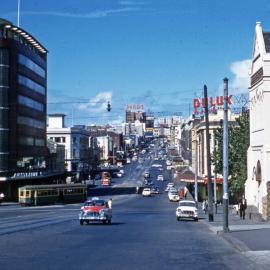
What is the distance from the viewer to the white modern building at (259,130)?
159ft

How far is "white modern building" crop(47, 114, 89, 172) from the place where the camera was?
181125 mm

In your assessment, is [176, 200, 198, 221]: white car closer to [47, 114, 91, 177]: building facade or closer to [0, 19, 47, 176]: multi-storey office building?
[0, 19, 47, 176]: multi-storey office building

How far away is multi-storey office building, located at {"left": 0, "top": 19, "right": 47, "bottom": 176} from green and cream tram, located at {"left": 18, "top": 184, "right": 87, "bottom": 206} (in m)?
15.1

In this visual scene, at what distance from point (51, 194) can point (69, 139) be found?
93.6m

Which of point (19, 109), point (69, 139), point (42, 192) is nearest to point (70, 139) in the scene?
point (69, 139)

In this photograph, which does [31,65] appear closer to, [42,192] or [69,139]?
[42,192]

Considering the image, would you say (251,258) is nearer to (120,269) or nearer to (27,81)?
(120,269)

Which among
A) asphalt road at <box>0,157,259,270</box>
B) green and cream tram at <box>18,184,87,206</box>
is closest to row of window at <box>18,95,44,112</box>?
green and cream tram at <box>18,184,87,206</box>

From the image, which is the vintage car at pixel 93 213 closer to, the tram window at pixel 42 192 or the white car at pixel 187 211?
the white car at pixel 187 211

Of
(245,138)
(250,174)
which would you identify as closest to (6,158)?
(245,138)

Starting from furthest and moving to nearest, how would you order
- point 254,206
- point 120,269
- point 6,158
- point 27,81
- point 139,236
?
point 27,81
point 6,158
point 254,206
point 139,236
point 120,269

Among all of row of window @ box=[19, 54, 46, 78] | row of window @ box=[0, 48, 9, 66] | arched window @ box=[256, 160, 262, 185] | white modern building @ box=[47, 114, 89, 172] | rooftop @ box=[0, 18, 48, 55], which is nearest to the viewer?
arched window @ box=[256, 160, 262, 185]

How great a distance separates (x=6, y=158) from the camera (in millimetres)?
102812

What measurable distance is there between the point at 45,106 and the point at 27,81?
62.7ft
